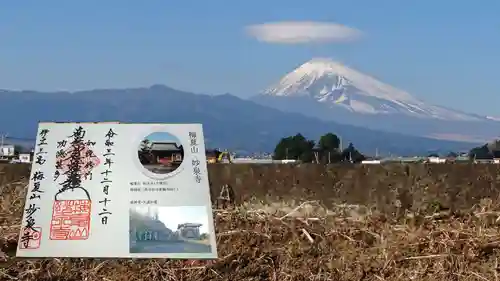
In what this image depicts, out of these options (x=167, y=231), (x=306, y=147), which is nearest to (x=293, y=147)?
(x=306, y=147)

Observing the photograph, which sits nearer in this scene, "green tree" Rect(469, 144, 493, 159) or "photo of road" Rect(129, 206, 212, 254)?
"photo of road" Rect(129, 206, 212, 254)

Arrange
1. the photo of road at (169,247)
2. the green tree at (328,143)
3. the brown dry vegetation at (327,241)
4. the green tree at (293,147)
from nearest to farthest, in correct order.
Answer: the photo of road at (169,247) < the brown dry vegetation at (327,241) < the green tree at (293,147) < the green tree at (328,143)

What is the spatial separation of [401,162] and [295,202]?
1558 mm

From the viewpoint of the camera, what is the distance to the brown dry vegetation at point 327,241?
7.93 meters

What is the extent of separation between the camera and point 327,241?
897 centimetres

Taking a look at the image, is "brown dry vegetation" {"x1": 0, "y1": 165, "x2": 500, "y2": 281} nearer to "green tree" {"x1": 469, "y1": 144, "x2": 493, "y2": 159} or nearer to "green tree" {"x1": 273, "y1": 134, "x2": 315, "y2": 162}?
"green tree" {"x1": 469, "y1": 144, "x2": 493, "y2": 159}

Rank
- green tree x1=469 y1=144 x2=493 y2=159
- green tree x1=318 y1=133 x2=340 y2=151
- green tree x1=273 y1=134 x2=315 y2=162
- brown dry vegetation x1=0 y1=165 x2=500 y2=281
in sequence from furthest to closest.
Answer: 1. green tree x1=318 y1=133 x2=340 y2=151
2. green tree x1=273 y1=134 x2=315 y2=162
3. green tree x1=469 y1=144 x2=493 y2=159
4. brown dry vegetation x1=0 y1=165 x2=500 y2=281

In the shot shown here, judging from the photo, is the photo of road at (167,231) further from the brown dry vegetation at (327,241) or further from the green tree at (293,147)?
the green tree at (293,147)

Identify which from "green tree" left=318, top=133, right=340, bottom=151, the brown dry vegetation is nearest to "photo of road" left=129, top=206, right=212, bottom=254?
the brown dry vegetation

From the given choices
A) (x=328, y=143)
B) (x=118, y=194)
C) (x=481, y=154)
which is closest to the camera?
(x=118, y=194)

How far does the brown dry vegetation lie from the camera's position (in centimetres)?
793

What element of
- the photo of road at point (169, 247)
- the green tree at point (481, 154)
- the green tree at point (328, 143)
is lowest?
the photo of road at point (169, 247)

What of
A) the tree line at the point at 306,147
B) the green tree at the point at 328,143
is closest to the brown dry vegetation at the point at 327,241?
the tree line at the point at 306,147

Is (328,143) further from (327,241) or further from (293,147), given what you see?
(327,241)
